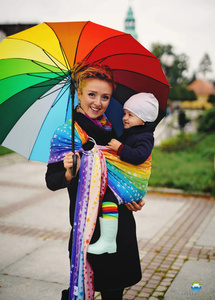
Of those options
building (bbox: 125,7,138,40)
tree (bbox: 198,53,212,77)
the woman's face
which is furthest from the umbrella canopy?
tree (bbox: 198,53,212,77)

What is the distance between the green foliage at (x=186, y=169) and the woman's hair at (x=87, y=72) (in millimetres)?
6382

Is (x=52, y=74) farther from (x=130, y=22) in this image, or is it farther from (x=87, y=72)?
(x=130, y=22)

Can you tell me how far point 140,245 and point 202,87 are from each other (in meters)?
103

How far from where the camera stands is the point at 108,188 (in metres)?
A: 2.54

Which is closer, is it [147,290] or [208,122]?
[147,290]

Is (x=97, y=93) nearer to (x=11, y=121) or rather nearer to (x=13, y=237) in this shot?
(x=11, y=121)

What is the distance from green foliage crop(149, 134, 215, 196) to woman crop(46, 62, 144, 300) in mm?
6099

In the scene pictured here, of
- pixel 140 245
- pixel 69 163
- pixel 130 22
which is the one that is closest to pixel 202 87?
pixel 130 22

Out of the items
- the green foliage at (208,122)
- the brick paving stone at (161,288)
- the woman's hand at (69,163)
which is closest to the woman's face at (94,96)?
the woman's hand at (69,163)

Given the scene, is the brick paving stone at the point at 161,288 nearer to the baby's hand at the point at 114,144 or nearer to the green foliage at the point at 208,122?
the baby's hand at the point at 114,144

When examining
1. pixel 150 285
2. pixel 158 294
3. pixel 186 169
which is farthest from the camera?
pixel 186 169

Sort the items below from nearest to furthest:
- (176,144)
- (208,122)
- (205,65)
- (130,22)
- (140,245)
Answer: (140,245) < (176,144) < (208,122) < (130,22) < (205,65)

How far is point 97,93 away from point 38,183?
726cm

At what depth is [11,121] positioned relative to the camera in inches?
116
